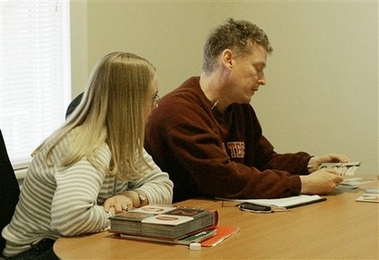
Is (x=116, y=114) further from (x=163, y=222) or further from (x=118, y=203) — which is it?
(x=163, y=222)

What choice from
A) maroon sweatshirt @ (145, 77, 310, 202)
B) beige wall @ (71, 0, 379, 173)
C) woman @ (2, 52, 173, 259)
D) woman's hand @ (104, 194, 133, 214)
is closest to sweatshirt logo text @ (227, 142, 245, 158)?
maroon sweatshirt @ (145, 77, 310, 202)

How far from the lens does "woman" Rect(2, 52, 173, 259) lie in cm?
197

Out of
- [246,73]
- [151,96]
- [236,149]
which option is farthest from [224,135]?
[151,96]

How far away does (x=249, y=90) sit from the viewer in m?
2.72

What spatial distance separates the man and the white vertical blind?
883mm

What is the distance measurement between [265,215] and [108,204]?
51 centimetres

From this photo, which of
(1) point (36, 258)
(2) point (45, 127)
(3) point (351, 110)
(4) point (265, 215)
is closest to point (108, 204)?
(1) point (36, 258)

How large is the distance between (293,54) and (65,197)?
7.92ft

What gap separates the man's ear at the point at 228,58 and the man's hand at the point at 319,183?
53 centimetres

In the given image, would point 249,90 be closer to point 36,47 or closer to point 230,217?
point 230,217

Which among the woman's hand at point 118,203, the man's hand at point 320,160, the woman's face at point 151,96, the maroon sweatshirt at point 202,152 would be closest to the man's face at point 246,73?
the maroon sweatshirt at point 202,152

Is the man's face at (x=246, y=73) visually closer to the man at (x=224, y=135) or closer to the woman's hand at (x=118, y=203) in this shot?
the man at (x=224, y=135)

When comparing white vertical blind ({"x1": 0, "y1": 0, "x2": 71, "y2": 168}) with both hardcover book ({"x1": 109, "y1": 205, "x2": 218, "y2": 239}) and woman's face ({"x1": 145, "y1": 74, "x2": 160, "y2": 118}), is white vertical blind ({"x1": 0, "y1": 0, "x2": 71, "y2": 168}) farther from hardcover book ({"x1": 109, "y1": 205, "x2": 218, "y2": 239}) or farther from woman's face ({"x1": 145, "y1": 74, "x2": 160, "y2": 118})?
hardcover book ({"x1": 109, "y1": 205, "x2": 218, "y2": 239})

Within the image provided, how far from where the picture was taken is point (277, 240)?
188cm
